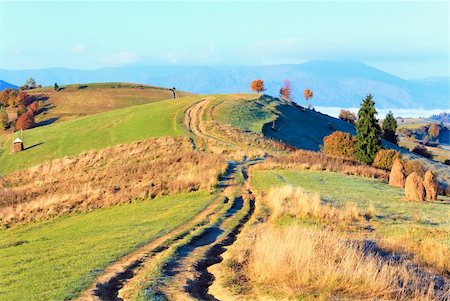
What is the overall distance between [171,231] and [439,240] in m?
10.4

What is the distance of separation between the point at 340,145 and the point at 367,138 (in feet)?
12.0

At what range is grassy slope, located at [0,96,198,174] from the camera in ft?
226

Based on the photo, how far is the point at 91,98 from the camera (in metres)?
152

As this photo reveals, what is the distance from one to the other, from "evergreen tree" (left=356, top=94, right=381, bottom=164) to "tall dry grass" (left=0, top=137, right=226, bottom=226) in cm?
2307

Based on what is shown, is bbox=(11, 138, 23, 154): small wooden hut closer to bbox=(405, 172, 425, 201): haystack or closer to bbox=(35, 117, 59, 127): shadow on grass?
bbox=(35, 117, 59, 127): shadow on grass

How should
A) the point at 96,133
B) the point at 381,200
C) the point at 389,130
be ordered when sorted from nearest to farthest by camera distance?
the point at 381,200, the point at 96,133, the point at 389,130

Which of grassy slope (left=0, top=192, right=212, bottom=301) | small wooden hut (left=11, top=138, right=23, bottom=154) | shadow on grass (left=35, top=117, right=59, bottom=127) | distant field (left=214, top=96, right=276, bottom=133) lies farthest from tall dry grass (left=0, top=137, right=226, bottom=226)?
shadow on grass (left=35, top=117, right=59, bottom=127)

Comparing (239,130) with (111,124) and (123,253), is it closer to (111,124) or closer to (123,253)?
(111,124)

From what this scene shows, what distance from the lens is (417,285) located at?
11859mm

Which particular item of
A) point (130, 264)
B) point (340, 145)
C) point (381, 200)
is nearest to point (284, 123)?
point (340, 145)

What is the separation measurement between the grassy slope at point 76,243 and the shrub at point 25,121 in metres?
95.3

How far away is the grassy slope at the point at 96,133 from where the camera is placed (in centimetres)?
6888

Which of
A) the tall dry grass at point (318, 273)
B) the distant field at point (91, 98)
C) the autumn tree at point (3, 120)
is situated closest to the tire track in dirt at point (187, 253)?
the tall dry grass at point (318, 273)

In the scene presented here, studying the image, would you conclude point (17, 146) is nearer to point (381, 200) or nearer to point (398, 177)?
point (398, 177)
